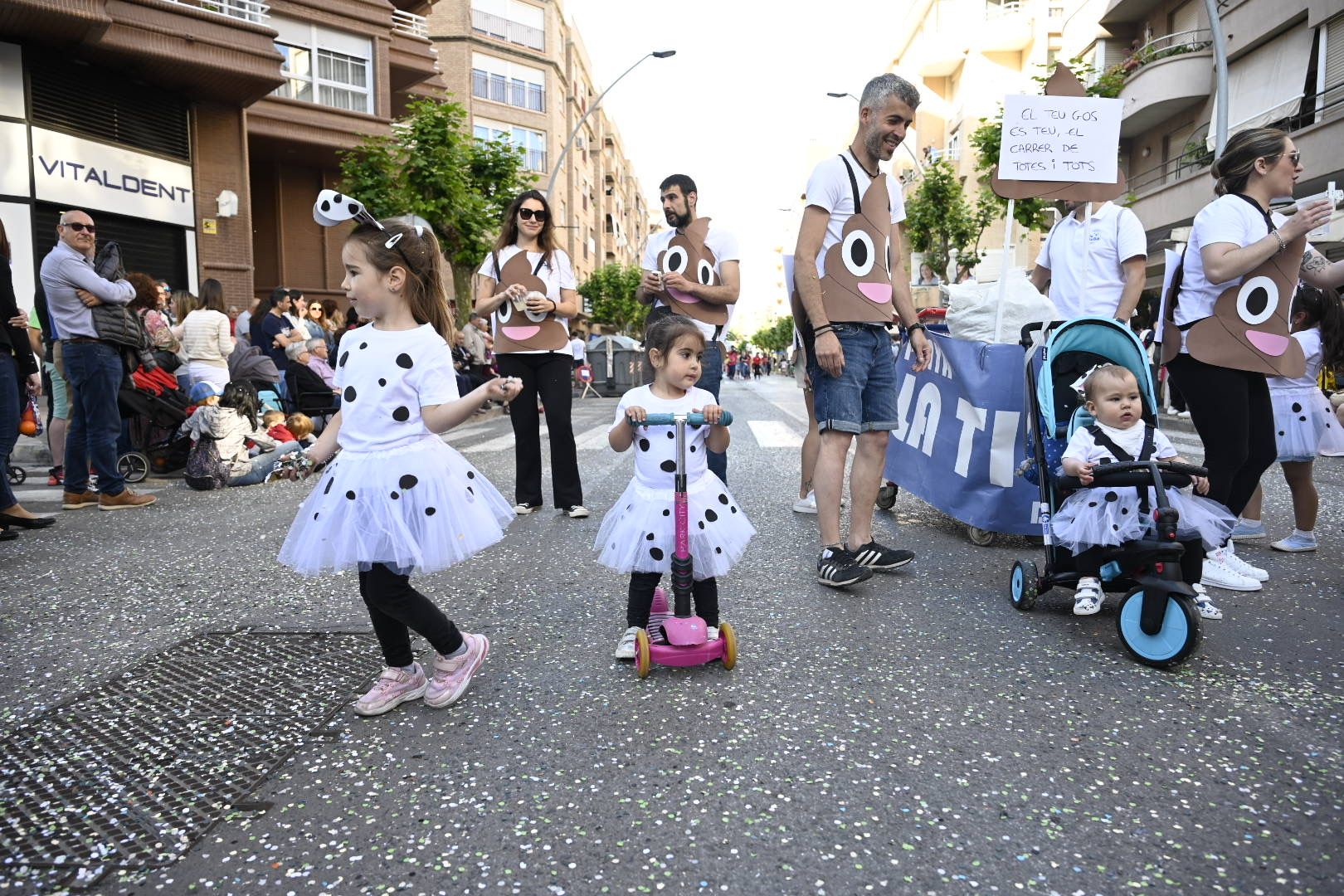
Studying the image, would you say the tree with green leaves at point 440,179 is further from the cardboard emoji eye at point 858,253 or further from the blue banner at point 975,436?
the cardboard emoji eye at point 858,253

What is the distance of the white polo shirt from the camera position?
443 centimetres

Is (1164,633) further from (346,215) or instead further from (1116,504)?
(346,215)

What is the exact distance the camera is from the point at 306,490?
7273 mm

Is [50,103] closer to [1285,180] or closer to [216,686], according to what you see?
Result: [216,686]

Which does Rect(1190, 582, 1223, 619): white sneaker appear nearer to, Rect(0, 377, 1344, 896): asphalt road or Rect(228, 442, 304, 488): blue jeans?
Rect(0, 377, 1344, 896): asphalt road

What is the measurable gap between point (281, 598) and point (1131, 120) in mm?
28861

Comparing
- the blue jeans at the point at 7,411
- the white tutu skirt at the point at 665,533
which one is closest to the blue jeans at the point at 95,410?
the blue jeans at the point at 7,411

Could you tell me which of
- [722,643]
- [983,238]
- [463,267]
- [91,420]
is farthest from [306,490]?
[983,238]

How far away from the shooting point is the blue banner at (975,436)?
4.73 metres

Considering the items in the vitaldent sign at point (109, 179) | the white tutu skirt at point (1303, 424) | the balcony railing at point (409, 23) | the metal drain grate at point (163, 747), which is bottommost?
the metal drain grate at point (163, 747)

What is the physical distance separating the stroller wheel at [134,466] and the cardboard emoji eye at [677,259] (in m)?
5.55

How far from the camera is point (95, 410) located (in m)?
6.12

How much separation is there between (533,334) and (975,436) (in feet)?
9.00

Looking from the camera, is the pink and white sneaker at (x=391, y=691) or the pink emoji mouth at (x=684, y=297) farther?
the pink emoji mouth at (x=684, y=297)
